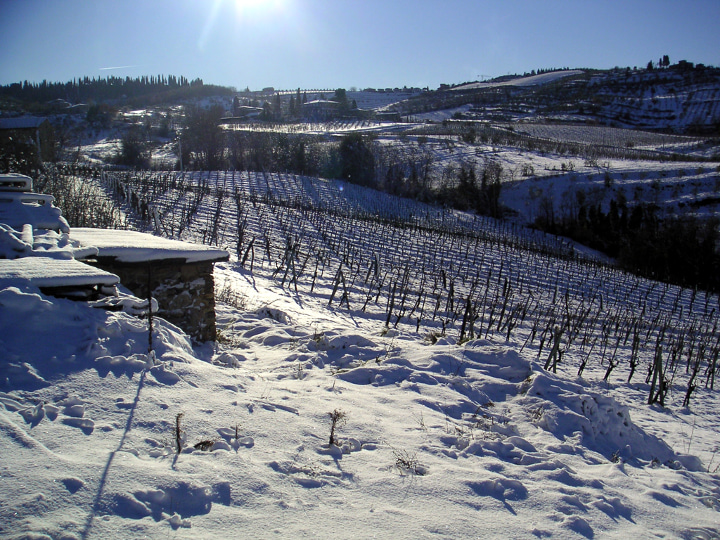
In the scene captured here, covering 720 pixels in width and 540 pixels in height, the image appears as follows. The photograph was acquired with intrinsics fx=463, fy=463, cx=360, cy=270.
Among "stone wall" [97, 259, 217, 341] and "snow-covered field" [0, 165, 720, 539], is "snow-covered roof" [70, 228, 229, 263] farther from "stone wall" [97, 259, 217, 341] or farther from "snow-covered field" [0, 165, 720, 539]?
"snow-covered field" [0, 165, 720, 539]

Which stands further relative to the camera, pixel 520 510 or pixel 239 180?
pixel 239 180

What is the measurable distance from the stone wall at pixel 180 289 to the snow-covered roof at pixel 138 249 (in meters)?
0.09

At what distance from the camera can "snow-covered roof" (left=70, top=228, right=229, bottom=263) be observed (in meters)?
5.77

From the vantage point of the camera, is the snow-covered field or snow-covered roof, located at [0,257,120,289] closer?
the snow-covered field

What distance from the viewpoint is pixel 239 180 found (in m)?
34.7

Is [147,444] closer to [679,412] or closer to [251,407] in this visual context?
[251,407]

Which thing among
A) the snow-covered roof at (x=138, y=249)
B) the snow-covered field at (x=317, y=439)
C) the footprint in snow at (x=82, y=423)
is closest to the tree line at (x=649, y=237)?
the snow-covered field at (x=317, y=439)

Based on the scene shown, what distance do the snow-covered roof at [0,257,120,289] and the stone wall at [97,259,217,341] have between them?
119 cm

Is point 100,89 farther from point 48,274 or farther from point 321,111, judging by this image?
point 48,274

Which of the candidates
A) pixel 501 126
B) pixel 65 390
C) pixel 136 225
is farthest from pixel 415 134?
pixel 65 390

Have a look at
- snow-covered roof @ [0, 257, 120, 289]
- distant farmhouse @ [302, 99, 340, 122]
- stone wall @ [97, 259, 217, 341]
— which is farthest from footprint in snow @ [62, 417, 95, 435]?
distant farmhouse @ [302, 99, 340, 122]

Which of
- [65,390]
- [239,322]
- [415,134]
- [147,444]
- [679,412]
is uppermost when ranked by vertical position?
[415,134]

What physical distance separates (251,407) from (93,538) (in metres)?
1.76

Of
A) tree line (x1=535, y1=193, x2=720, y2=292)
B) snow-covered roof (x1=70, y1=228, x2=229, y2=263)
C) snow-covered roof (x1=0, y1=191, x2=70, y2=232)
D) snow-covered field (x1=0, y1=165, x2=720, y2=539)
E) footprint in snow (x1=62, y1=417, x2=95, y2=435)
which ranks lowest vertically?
tree line (x1=535, y1=193, x2=720, y2=292)
